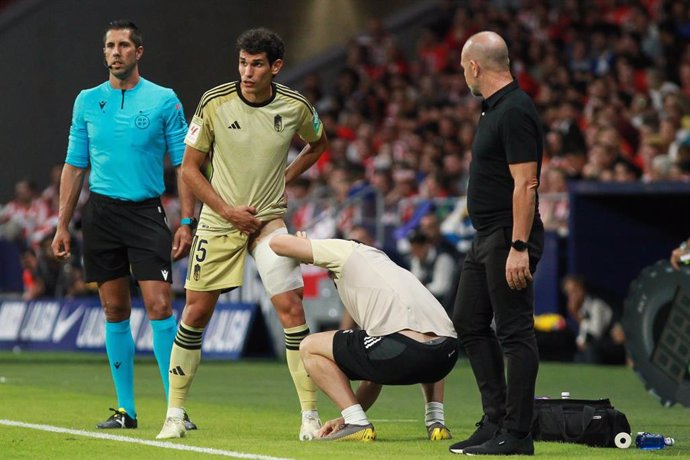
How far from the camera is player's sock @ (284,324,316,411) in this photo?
8.50m

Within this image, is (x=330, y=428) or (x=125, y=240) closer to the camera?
(x=330, y=428)

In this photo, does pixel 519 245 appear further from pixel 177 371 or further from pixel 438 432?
pixel 177 371

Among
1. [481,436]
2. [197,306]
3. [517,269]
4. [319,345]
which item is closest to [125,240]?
[197,306]

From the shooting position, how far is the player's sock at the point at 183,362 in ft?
27.9

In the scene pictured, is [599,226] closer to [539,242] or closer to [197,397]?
[197,397]

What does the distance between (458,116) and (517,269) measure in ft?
49.4

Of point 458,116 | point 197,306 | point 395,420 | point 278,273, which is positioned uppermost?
point 458,116

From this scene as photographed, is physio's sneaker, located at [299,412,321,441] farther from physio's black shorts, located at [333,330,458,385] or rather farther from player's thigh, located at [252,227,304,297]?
player's thigh, located at [252,227,304,297]

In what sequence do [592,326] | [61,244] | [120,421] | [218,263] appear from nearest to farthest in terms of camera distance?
[218,263]
[120,421]
[61,244]
[592,326]

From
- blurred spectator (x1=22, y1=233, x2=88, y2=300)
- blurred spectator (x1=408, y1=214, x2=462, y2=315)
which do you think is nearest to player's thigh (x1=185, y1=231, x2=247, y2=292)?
blurred spectator (x1=408, y1=214, x2=462, y2=315)

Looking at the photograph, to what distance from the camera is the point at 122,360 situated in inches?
373

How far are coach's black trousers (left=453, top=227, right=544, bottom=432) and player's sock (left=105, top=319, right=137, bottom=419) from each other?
2.52 meters

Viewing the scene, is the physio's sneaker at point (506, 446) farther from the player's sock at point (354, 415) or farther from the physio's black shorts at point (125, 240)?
the physio's black shorts at point (125, 240)

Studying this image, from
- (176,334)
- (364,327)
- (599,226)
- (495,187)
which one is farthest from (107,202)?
(599,226)
